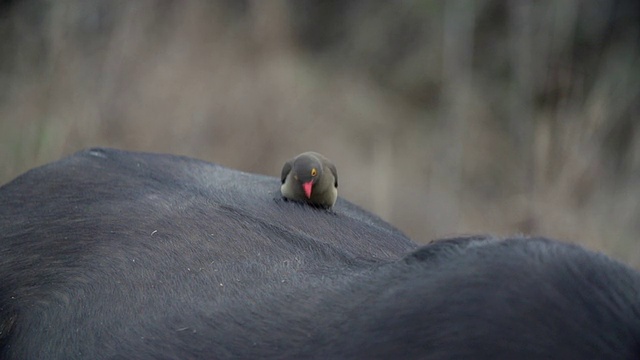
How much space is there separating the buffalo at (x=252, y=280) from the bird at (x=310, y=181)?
92mm

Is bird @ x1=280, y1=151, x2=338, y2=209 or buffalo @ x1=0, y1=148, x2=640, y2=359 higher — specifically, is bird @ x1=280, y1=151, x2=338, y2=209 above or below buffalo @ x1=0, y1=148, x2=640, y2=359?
below

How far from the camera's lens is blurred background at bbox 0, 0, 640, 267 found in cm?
759

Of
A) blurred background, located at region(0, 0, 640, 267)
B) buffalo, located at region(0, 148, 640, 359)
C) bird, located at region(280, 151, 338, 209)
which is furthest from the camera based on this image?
blurred background, located at region(0, 0, 640, 267)

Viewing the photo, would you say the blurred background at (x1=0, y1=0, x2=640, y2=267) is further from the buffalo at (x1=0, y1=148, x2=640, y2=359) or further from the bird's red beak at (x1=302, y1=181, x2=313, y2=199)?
the buffalo at (x1=0, y1=148, x2=640, y2=359)

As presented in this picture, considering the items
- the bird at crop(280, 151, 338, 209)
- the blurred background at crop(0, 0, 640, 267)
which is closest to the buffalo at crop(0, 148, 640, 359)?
the bird at crop(280, 151, 338, 209)

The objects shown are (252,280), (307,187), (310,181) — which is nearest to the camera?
(252,280)

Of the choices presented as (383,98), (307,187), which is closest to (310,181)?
(307,187)

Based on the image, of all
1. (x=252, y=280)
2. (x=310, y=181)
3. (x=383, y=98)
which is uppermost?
(x=252, y=280)

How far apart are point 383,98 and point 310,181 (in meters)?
5.91

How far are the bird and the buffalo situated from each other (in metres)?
0.09

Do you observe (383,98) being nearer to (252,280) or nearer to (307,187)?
(307,187)

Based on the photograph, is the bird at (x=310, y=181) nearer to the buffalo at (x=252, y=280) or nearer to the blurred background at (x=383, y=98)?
the buffalo at (x=252, y=280)

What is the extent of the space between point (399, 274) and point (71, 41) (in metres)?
5.63

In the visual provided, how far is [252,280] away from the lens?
292 centimetres
